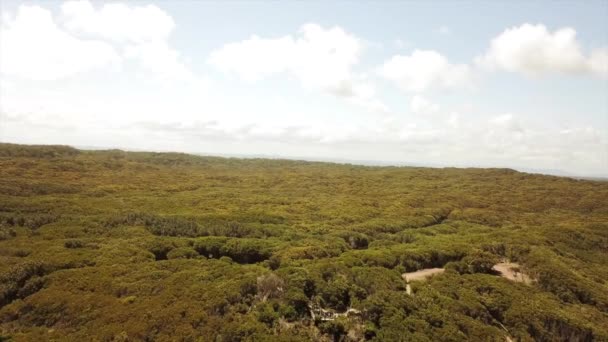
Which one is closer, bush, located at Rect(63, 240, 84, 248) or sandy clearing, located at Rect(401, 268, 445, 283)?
sandy clearing, located at Rect(401, 268, 445, 283)

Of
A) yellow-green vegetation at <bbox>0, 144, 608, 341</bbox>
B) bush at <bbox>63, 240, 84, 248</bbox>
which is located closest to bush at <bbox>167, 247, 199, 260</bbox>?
yellow-green vegetation at <bbox>0, 144, 608, 341</bbox>

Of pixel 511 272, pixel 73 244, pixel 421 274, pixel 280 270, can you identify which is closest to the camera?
pixel 280 270

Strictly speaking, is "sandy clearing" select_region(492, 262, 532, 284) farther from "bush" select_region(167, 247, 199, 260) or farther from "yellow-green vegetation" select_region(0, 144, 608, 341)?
"bush" select_region(167, 247, 199, 260)

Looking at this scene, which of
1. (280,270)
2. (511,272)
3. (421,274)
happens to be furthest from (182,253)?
(511,272)

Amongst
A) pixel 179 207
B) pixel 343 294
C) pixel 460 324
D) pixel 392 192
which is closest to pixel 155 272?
pixel 343 294

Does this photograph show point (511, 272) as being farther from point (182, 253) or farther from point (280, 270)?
point (182, 253)

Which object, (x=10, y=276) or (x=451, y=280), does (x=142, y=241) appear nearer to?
(x=10, y=276)
